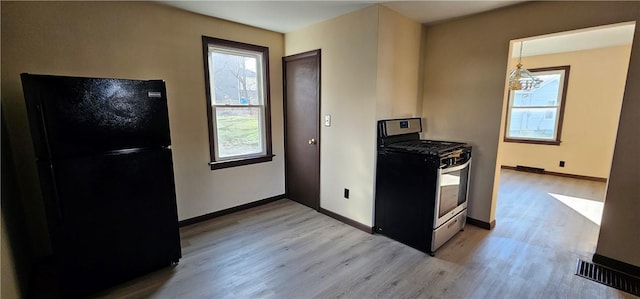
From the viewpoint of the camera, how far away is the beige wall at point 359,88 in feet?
8.92

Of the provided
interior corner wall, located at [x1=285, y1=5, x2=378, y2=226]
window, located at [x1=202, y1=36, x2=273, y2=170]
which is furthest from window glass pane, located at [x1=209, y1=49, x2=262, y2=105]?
interior corner wall, located at [x1=285, y1=5, x2=378, y2=226]

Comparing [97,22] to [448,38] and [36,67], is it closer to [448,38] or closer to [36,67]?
[36,67]

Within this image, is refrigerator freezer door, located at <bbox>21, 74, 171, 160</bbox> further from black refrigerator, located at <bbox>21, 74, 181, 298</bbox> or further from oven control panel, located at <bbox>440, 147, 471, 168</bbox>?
oven control panel, located at <bbox>440, 147, 471, 168</bbox>

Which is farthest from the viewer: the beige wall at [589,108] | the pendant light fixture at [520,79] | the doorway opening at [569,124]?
the beige wall at [589,108]

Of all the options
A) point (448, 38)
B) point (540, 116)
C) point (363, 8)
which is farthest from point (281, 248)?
point (540, 116)

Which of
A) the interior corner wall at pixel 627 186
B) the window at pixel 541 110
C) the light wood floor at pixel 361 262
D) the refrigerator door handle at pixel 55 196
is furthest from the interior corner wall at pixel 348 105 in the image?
the window at pixel 541 110

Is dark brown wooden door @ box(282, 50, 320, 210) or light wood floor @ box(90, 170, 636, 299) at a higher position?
dark brown wooden door @ box(282, 50, 320, 210)

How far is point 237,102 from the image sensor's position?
3.36m

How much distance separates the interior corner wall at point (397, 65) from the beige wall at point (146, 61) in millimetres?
1519

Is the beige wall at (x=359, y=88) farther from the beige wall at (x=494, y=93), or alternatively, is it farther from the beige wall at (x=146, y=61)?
the beige wall at (x=146, y=61)

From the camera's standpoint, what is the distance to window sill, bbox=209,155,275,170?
3.24m

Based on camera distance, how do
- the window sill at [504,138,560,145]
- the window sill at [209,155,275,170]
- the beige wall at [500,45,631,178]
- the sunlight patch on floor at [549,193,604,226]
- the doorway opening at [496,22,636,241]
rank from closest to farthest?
the window sill at [209,155,275,170]
the sunlight patch on floor at [549,193,604,226]
the doorway opening at [496,22,636,241]
the beige wall at [500,45,631,178]
the window sill at [504,138,560,145]

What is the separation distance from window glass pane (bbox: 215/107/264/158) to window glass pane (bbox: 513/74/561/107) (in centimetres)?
533

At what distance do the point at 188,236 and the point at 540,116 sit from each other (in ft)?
21.2
